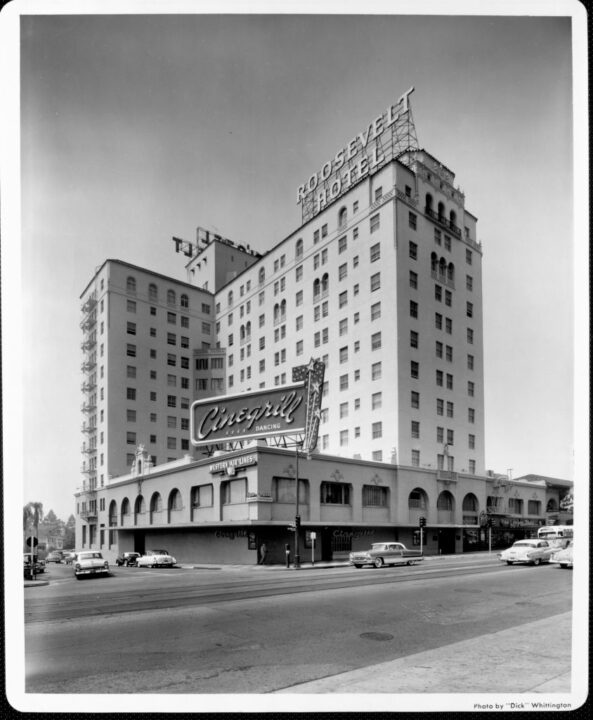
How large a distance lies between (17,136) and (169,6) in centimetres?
316

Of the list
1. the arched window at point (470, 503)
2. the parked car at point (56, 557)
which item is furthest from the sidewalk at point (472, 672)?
the parked car at point (56, 557)

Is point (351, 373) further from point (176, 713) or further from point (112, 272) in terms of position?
point (176, 713)

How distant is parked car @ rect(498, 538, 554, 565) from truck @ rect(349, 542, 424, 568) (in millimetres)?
4814

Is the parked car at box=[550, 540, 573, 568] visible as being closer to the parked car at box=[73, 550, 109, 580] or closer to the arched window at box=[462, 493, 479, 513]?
the arched window at box=[462, 493, 479, 513]

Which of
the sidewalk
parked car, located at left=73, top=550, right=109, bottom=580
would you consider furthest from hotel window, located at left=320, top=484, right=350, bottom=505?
the sidewalk

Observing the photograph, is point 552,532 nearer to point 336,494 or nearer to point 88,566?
point 336,494

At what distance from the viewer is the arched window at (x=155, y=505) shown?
147 ft

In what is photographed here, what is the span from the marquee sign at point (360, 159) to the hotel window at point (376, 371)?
13437 mm

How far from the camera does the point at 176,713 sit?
8.07 metres

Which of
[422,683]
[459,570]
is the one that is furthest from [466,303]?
[422,683]

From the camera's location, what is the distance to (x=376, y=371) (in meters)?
42.2

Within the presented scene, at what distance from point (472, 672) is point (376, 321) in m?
33.2

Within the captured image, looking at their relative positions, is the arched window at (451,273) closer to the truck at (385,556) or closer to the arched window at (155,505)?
the truck at (385,556)

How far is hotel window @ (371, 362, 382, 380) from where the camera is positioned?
41750 millimetres
